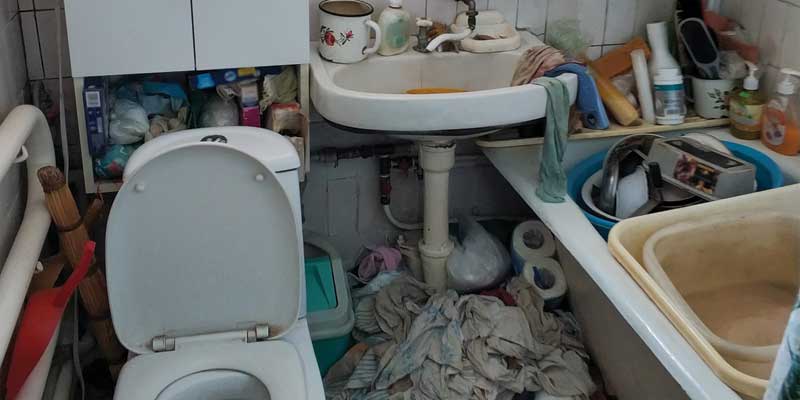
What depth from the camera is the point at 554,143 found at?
6.05ft

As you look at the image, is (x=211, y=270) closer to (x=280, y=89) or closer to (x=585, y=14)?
(x=280, y=89)

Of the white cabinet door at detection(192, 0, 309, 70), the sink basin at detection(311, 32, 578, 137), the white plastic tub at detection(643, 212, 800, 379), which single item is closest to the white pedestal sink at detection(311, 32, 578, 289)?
the sink basin at detection(311, 32, 578, 137)

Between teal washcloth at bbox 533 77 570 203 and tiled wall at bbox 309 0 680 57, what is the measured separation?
400 mm

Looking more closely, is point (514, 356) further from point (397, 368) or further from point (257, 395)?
point (257, 395)

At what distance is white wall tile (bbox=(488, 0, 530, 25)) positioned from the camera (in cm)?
213

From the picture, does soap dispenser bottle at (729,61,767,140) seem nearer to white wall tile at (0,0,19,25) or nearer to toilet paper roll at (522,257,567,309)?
toilet paper roll at (522,257,567,309)

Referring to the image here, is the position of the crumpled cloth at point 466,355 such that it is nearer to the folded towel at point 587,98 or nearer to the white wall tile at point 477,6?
the folded towel at point 587,98

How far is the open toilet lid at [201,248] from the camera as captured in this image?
149 centimetres

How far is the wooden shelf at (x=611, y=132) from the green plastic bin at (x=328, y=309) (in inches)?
20.4

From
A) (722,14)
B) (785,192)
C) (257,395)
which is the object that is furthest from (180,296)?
(722,14)

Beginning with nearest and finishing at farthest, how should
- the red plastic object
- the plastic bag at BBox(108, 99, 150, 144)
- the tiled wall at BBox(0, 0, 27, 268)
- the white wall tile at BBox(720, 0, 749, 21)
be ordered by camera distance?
the red plastic object
the tiled wall at BBox(0, 0, 27, 268)
the plastic bag at BBox(108, 99, 150, 144)
the white wall tile at BBox(720, 0, 749, 21)

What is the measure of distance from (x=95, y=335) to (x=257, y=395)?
46cm

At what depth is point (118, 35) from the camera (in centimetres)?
167

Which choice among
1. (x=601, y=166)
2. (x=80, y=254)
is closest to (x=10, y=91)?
(x=80, y=254)
